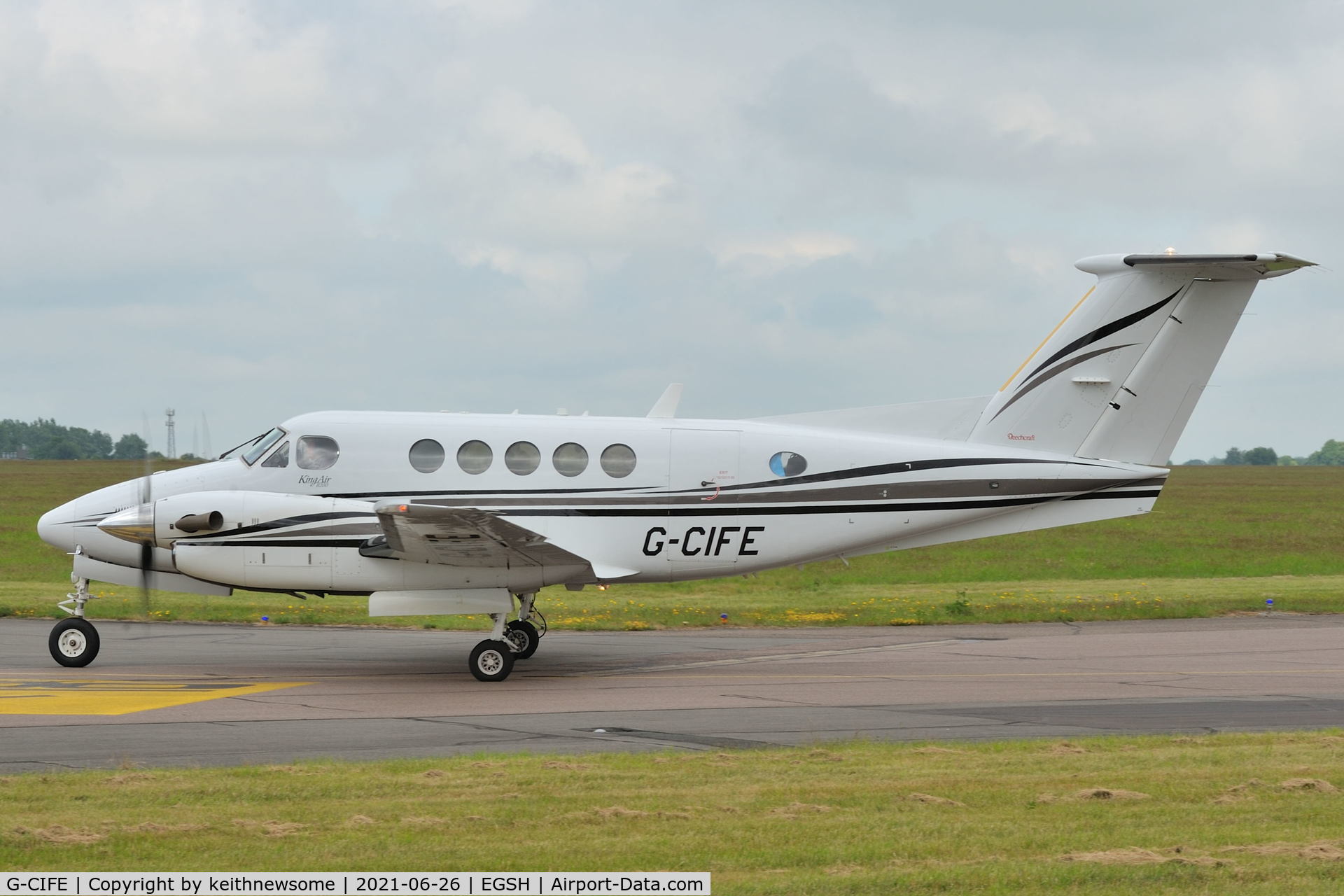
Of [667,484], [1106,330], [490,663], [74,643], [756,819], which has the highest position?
[1106,330]

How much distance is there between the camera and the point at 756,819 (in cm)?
802

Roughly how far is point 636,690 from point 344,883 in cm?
811

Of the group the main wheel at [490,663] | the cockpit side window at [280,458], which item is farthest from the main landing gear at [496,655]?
the cockpit side window at [280,458]

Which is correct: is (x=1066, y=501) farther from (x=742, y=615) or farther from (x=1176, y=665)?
(x=742, y=615)

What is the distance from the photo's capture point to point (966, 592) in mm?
27031

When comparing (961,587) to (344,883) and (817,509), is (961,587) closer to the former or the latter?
(817,509)

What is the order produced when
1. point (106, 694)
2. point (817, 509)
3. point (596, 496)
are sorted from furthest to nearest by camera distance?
point (817, 509) < point (596, 496) < point (106, 694)

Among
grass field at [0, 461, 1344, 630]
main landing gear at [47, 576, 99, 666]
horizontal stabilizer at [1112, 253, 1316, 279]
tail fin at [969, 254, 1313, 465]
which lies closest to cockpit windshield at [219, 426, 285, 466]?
grass field at [0, 461, 1344, 630]

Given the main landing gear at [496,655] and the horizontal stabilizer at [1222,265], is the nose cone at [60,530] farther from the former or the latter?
the horizontal stabilizer at [1222,265]

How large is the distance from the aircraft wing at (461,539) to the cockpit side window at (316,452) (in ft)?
4.87

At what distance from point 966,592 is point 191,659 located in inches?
645

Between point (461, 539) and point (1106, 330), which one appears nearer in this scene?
point (461, 539)

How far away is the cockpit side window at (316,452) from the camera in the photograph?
15852mm

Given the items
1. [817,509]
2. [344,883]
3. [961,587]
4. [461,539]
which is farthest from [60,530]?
[961,587]
